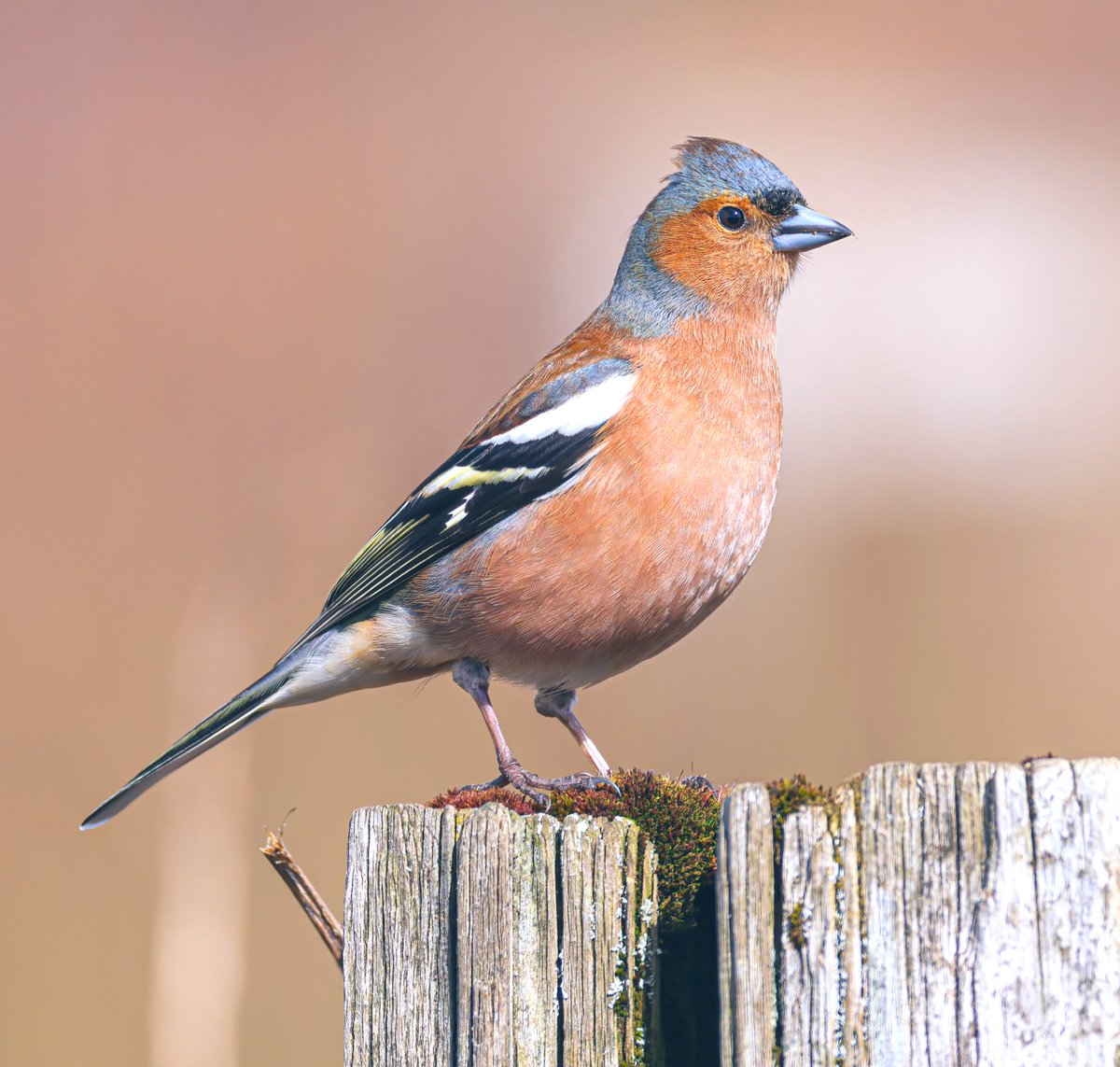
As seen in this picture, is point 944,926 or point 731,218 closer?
point 944,926

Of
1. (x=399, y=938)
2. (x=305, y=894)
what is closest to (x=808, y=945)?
(x=399, y=938)

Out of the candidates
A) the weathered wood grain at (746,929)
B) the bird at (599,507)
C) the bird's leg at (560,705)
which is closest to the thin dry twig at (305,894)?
the bird at (599,507)

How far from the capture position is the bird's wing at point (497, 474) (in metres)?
3.79

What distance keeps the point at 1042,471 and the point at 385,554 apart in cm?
432

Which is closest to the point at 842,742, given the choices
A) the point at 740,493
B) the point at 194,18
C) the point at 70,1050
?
the point at 740,493

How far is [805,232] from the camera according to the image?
14.2 ft

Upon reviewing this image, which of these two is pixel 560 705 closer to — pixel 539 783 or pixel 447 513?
pixel 447 513

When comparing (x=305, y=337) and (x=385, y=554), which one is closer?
(x=385, y=554)

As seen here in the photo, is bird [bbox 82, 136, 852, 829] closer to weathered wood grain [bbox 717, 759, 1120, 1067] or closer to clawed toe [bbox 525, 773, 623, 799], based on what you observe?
clawed toe [bbox 525, 773, 623, 799]

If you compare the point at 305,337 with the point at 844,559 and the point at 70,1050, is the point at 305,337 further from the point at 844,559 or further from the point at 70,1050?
the point at 70,1050

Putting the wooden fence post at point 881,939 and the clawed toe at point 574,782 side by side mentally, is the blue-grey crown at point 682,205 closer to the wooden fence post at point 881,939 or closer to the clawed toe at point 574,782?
the clawed toe at point 574,782

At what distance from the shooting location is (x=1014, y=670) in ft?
18.5

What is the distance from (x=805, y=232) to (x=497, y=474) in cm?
137

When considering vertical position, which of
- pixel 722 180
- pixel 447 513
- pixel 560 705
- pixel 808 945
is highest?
pixel 722 180
